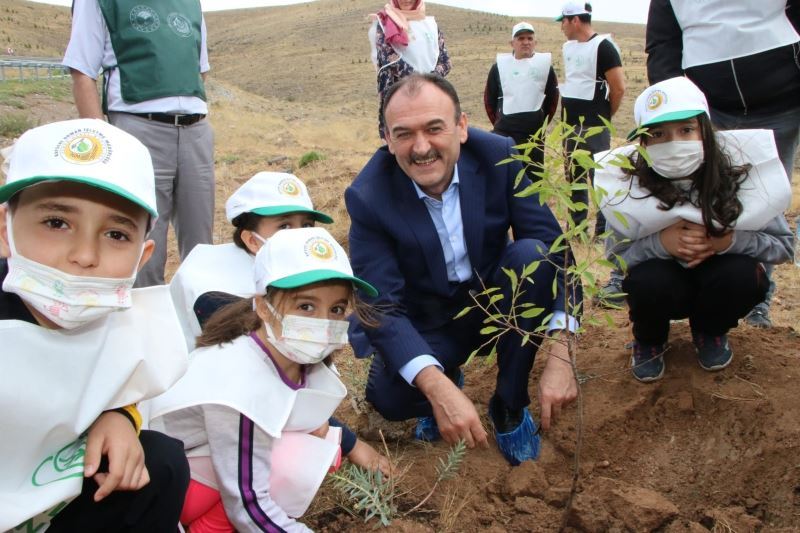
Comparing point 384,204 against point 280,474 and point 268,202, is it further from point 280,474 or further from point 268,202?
point 280,474

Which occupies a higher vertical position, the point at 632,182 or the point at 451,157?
the point at 451,157

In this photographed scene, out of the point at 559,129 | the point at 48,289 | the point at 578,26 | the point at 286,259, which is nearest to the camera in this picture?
the point at 48,289

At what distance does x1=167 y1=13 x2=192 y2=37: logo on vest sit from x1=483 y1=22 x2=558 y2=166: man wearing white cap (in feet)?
8.98

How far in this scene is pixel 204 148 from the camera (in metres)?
3.52

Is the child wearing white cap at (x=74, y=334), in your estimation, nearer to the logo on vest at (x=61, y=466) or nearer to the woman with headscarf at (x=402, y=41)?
the logo on vest at (x=61, y=466)

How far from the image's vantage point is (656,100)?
2.38 meters

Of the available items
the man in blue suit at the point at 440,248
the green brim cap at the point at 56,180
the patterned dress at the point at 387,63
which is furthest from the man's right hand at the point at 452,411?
the patterned dress at the point at 387,63

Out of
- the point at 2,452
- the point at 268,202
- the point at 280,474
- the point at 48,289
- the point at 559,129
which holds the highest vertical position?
the point at 559,129

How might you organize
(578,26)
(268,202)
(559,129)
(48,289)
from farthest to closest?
(578,26)
(268,202)
(559,129)
(48,289)

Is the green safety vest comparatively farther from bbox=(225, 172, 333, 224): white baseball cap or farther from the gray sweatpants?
bbox=(225, 172, 333, 224): white baseball cap

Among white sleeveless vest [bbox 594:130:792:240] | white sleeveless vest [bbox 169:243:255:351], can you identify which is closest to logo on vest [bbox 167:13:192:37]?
white sleeveless vest [bbox 169:243:255:351]

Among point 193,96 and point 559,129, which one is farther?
point 193,96

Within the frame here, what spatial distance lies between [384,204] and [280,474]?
41.9 inches

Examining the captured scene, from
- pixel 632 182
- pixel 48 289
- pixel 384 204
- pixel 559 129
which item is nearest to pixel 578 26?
pixel 632 182
